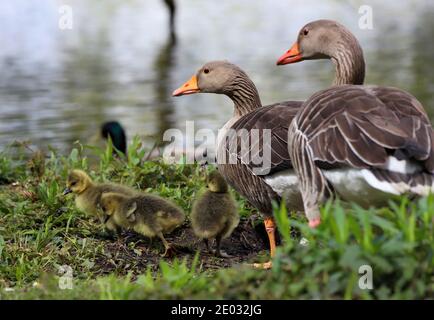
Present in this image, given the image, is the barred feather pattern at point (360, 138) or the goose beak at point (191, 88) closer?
the barred feather pattern at point (360, 138)

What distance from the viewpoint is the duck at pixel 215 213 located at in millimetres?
6574

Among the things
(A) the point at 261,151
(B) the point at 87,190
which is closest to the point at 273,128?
(A) the point at 261,151

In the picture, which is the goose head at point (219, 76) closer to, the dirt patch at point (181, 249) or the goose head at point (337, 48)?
the goose head at point (337, 48)

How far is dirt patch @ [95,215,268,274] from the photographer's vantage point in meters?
6.50

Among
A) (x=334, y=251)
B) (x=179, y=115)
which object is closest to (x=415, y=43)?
(x=179, y=115)

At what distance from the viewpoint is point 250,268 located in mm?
4734

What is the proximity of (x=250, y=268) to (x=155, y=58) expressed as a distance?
14.2 meters

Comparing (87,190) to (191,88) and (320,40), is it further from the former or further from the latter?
(320,40)

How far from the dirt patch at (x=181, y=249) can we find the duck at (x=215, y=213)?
0.14m

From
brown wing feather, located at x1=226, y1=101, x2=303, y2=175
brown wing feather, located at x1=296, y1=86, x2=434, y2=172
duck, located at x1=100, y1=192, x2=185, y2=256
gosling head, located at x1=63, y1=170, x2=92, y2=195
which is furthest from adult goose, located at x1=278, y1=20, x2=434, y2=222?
gosling head, located at x1=63, y1=170, x2=92, y2=195

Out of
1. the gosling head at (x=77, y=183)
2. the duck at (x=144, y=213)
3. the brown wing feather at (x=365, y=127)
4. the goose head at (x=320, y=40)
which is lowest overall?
the duck at (x=144, y=213)

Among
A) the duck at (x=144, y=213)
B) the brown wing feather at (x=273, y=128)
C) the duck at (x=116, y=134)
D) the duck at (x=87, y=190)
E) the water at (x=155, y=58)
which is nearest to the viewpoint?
the brown wing feather at (x=273, y=128)

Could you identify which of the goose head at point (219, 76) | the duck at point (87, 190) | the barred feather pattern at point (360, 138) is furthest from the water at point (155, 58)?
the barred feather pattern at point (360, 138)
